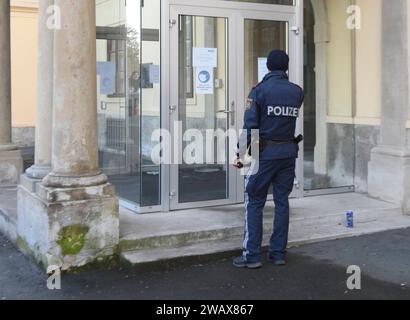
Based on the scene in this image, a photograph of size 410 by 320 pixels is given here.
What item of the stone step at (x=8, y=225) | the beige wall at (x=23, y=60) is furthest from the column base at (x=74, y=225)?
the beige wall at (x=23, y=60)

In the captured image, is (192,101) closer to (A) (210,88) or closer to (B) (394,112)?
(A) (210,88)

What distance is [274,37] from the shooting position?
7.61 meters

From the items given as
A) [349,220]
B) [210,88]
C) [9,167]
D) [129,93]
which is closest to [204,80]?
[210,88]

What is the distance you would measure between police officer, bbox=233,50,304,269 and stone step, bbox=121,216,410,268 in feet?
1.43

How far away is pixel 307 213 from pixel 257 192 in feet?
5.52

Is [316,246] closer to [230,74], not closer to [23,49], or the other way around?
[230,74]

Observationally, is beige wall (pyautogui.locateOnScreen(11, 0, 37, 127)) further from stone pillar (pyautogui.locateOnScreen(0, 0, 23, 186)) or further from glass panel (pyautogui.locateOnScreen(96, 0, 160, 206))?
glass panel (pyautogui.locateOnScreen(96, 0, 160, 206))

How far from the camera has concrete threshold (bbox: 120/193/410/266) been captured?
223 inches

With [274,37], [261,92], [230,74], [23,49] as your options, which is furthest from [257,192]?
[23,49]

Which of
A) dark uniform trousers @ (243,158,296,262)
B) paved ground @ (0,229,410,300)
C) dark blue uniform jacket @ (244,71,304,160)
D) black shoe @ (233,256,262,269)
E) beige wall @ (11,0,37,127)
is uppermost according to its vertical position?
→ beige wall @ (11,0,37,127)

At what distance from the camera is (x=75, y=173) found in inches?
213

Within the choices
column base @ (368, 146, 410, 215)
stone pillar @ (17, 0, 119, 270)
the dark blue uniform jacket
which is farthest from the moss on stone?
column base @ (368, 146, 410, 215)

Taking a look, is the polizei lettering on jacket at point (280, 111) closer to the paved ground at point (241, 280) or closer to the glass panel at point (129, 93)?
the paved ground at point (241, 280)

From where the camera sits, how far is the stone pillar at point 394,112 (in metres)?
7.39
